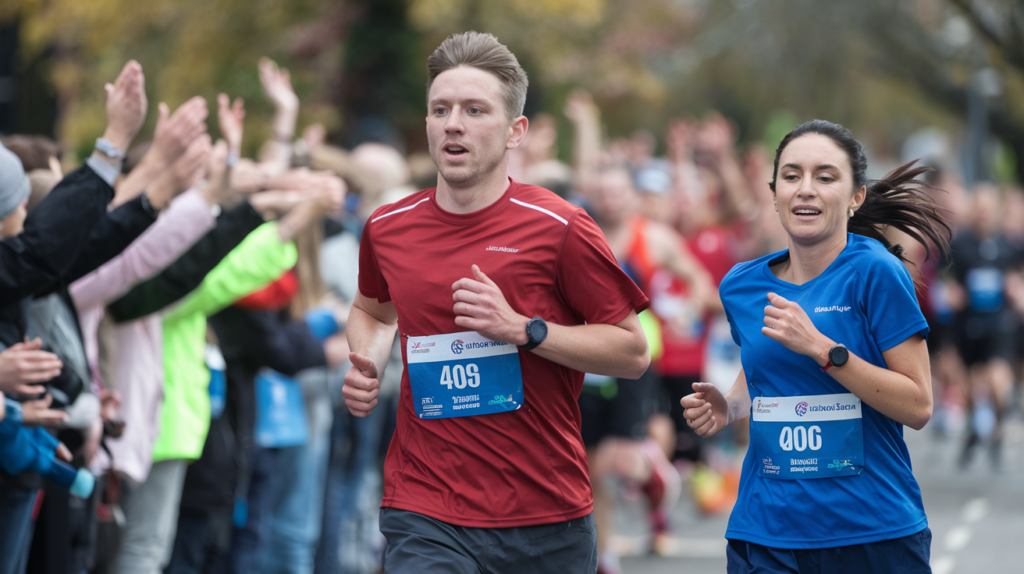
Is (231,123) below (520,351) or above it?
above

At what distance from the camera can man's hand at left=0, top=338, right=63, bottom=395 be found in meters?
3.87

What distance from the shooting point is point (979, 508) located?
10.0 metres

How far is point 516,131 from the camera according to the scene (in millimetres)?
3760

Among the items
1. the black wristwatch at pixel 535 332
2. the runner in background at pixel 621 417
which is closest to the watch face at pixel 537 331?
the black wristwatch at pixel 535 332

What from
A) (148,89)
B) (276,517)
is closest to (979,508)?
(276,517)

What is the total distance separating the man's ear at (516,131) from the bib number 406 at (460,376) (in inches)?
25.4

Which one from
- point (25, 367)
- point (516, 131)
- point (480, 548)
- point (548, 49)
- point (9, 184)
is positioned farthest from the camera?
point (548, 49)

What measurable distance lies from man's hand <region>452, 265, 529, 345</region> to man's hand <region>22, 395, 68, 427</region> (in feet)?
4.78

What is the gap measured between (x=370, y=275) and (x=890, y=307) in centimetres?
154

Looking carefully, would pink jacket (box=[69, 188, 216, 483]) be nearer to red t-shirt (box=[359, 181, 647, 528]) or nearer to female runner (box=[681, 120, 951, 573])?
red t-shirt (box=[359, 181, 647, 528])

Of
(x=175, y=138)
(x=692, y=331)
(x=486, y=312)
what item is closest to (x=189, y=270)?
(x=175, y=138)

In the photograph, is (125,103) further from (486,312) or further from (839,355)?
(839,355)

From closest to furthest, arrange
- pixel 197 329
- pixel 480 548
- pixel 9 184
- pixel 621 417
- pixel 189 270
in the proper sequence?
pixel 480 548, pixel 9 184, pixel 189 270, pixel 197 329, pixel 621 417

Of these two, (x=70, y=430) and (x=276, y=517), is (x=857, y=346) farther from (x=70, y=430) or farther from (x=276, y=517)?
(x=276, y=517)
